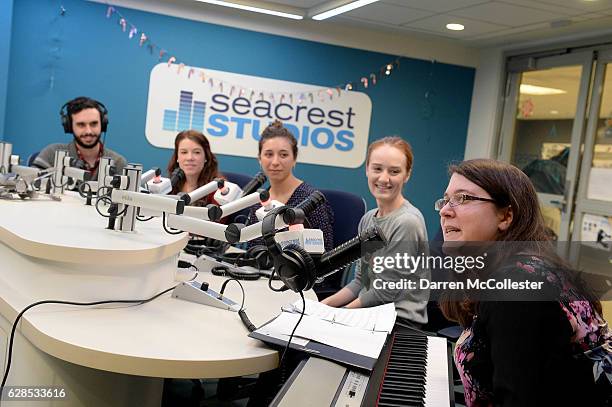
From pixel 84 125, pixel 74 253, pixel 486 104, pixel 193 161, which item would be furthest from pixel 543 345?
pixel 486 104

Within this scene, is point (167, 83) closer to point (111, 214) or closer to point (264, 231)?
point (111, 214)

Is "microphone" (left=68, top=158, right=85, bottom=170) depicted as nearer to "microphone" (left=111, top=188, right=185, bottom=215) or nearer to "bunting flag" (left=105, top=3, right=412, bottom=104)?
"microphone" (left=111, top=188, right=185, bottom=215)

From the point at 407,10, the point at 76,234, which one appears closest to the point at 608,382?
the point at 76,234

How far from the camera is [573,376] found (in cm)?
109

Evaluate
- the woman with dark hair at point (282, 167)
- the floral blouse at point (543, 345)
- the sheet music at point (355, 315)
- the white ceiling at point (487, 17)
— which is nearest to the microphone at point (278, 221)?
the sheet music at point (355, 315)

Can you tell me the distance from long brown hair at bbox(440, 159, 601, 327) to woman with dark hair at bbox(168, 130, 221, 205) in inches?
90.0

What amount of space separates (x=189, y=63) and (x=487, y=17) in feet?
8.30

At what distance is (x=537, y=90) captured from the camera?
581 centimetres

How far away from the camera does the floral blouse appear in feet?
3.51

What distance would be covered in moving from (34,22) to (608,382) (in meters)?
5.00

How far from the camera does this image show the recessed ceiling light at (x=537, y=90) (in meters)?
5.64

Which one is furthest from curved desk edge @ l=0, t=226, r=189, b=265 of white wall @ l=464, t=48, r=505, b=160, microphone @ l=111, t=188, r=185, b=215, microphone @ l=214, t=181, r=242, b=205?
white wall @ l=464, t=48, r=505, b=160

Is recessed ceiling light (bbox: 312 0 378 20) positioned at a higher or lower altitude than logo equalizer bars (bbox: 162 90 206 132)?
higher

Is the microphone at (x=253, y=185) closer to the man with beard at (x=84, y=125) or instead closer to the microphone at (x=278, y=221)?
the microphone at (x=278, y=221)
